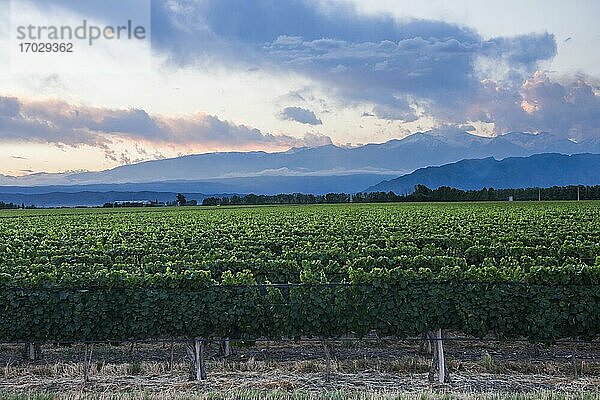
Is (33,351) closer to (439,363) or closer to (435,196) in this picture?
(439,363)

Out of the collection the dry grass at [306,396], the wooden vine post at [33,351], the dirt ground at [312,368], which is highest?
the dry grass at [306,396]

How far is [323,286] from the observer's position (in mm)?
11641

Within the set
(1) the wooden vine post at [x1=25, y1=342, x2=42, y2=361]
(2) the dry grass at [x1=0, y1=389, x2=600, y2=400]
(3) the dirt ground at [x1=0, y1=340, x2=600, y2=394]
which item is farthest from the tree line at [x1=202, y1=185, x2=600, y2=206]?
(2) the dry grass at [x1=0, y1=389, x2=600, y2=400]

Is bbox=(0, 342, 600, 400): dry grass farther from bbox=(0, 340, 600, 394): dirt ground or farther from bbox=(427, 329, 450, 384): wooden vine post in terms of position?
bbox=(427, 329, 450, 384): wooden vine post

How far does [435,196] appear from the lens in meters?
110

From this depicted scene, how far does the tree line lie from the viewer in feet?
353

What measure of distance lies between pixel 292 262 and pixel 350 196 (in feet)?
357

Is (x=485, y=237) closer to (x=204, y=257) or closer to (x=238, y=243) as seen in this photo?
(x=238, y=243)

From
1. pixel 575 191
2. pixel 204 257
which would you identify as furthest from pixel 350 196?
pixel 204 257

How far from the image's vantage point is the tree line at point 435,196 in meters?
108

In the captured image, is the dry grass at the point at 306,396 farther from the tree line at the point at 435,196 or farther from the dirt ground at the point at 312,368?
the tree line at the point at 435,196

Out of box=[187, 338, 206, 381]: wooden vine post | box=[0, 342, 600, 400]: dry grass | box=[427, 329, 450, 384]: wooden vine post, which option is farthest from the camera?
box=[187, 338, 206, 381]: wooden vine post

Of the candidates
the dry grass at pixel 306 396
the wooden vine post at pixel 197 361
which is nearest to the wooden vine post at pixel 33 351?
the wooden vine post at pixel 197 361

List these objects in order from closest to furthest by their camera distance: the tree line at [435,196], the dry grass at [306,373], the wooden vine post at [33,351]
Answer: the dry grass at [306,373]
the wooden vine post at [33,351]
the tree line at [435,196]
